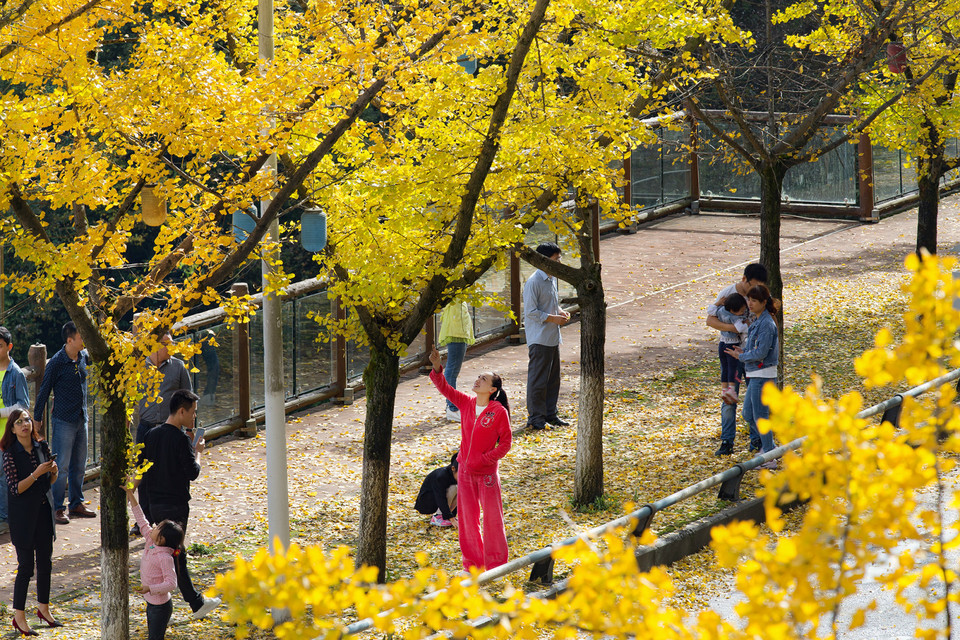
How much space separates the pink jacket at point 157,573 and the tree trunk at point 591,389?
379 cm

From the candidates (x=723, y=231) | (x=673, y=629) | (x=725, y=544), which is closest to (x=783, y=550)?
(x=725, y=544)

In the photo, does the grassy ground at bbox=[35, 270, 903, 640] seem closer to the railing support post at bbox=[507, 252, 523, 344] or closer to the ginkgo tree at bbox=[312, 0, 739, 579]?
the ginkgo tree at bbox=[312, 0, 739, 579]

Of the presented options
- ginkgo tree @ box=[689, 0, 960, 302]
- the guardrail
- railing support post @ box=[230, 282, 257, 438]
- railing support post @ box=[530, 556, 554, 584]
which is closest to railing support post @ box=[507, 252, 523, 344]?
ginkgo tree @ box=[689, 0, 960, 302]

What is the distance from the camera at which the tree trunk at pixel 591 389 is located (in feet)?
33.2

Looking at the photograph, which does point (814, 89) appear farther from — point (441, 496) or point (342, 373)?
point (441, 496)

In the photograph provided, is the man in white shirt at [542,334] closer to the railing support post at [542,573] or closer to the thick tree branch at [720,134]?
the thick tree branch at [720,134]

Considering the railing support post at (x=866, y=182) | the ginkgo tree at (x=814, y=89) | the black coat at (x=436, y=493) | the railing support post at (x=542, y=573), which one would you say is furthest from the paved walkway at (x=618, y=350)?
the ginkgo tree at (x=814, y=89)

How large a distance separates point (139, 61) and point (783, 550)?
222 inches

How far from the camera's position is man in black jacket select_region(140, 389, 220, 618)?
836 centimetres

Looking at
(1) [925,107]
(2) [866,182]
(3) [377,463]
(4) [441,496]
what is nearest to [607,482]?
(4) [441,496]

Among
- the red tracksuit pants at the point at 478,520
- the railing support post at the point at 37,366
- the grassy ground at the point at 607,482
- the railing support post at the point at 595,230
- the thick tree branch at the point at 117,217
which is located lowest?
the grassy ground at the point at 607,482

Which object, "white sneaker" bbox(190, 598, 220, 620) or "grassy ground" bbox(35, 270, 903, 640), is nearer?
"white sneaker" bbox(190, 598, 220, 620)

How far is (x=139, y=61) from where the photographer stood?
744 cm

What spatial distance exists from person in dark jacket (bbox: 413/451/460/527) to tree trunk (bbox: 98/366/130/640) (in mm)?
3017
